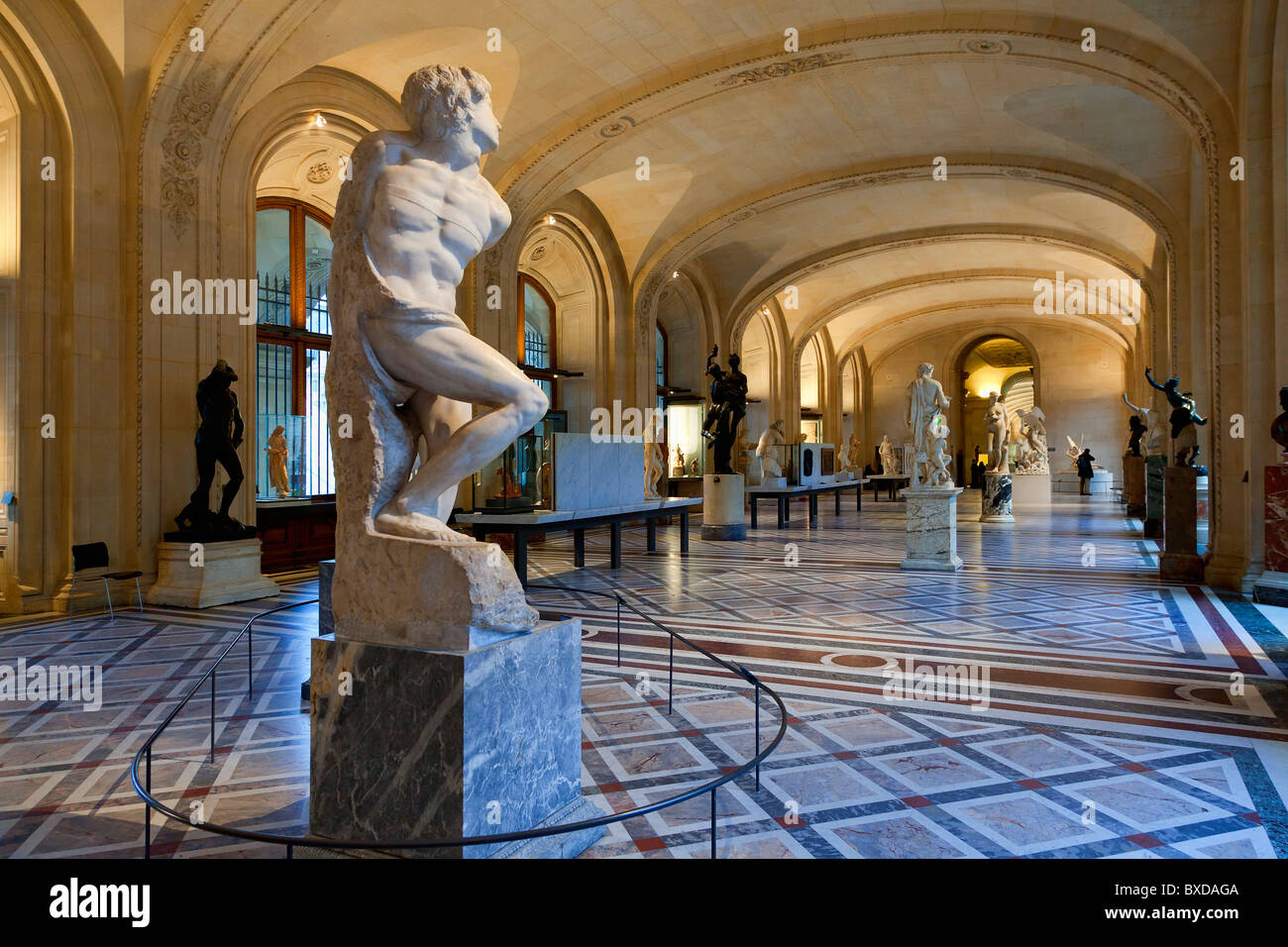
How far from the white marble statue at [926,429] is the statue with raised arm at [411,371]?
8321 millimetres

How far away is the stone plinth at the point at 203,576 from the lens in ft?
25.8

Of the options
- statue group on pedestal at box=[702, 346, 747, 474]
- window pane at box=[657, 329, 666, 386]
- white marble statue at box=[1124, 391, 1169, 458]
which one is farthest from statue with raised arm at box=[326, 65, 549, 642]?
window pane at box=[657, 329, 666, 386]

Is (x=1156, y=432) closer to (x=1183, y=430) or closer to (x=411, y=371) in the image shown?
(x=1183, y=430)

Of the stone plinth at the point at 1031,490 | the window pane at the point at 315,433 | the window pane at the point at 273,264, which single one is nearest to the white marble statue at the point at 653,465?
the window pane at the point at 315,433

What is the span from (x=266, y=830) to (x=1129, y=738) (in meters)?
3.66

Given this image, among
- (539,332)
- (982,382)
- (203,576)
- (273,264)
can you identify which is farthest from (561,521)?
(982,382)

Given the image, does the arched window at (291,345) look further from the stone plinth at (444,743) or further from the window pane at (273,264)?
the stone plinth at (444,743)

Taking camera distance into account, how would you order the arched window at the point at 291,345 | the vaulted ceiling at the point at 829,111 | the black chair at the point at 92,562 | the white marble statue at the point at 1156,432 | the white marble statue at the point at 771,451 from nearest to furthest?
the black chair at the point at 92,562 < the vaulted ceiling at the point at 829,111 < the arched window at the point at 291,345 < the white marble statue at the point at 1156,432 < the white marble statue at the point at 771,451

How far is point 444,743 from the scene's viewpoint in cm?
238

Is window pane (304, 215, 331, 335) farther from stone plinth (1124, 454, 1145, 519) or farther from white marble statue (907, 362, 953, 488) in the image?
stone plinth (1124, 454, 1145, 519)

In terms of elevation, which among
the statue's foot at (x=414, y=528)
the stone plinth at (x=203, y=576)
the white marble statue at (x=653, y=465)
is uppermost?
the white marble statue at (x=653, y=465)

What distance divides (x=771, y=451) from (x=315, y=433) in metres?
11.4

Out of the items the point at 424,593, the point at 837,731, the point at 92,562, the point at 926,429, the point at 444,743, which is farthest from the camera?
the point at 926,429
